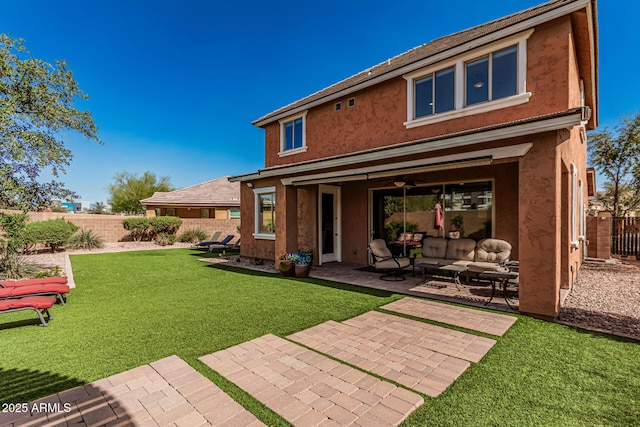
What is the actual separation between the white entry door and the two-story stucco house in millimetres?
47

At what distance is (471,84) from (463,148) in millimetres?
2452

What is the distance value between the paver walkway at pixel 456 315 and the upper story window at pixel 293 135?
26.6 ft

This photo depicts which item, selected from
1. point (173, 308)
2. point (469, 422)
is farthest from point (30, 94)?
point (469, 422)

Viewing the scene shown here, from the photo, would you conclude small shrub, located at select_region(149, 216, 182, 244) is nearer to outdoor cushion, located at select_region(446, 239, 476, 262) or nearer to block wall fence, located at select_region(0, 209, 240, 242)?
block wall fence, located at select_region(0, 209, 240, 242)

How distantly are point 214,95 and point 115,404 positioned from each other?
87.5 feet

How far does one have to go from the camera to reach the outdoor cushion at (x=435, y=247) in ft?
32.4

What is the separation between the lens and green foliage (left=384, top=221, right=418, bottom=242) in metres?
11.6

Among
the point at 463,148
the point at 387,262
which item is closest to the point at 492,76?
the point at 463,148

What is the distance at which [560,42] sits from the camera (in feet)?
22.4

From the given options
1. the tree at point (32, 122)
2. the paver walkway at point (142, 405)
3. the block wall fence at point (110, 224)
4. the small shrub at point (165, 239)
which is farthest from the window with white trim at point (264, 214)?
the small shrub at point (165, 239)

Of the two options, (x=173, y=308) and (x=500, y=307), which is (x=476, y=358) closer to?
(x=500, y=307)

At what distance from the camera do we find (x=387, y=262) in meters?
9.65

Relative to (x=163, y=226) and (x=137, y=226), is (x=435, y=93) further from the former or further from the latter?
(x=137, y=226)

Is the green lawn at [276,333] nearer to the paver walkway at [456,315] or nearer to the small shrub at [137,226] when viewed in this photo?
the paver walkway at [456,315]
